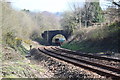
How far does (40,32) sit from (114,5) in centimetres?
5930

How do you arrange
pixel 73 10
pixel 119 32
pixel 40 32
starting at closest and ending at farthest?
pixel 119 32
pixel 73 10
pixel 40 32

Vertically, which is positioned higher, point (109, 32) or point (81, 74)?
point (109, 32)

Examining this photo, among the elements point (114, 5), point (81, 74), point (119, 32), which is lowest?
point (81, 74)

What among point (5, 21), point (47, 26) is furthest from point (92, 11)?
point (47, 26)

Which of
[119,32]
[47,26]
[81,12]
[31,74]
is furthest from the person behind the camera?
[47,26]

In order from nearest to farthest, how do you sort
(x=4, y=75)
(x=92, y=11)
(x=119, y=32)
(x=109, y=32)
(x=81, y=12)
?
(x=4, y=75), (x=119, y=32), (x=109, y=32), (x=92, y=11), (x=81, y=12)

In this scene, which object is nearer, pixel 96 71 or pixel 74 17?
pixel 96 71

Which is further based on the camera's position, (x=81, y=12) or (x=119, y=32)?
(x=81, y=12)

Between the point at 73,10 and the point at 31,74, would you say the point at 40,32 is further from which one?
the point at 31,74

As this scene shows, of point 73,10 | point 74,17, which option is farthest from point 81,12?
point 73,10

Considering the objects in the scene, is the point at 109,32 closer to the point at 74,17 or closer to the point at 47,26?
the point at 74,17

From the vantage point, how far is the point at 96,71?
11.0 m

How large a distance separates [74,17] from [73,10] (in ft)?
18.2

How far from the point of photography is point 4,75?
8.53 m
